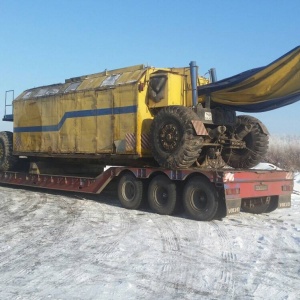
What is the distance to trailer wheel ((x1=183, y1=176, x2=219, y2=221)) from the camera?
396 inches

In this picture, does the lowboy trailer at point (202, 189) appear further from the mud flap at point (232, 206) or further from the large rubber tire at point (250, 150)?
the large rubber tire at point (250, 150)

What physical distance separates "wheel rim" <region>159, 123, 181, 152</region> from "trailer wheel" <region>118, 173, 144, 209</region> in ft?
4.89

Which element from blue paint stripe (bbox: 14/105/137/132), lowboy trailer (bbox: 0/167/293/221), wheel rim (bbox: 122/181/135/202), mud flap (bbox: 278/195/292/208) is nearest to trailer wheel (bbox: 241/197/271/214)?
lowboy trailer (bbox: 0/167/293/221)

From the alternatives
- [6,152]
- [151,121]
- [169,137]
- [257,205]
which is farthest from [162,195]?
[6,152]

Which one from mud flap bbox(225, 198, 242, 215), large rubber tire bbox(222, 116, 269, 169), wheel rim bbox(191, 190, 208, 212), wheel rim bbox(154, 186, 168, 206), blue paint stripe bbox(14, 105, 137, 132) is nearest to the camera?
mud flap bbox(225, 198, 242, 215)

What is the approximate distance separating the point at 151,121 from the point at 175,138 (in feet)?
4.80

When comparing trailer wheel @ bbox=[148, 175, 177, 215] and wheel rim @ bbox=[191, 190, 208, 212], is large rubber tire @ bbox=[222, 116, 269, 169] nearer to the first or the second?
trailer wheel @ bbox=[148, 175, 177, 215]

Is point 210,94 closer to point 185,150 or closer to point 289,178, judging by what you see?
point 185,150

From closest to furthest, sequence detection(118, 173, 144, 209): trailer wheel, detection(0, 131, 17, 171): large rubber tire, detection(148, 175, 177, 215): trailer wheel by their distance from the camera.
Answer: detection(148, 175, 177, 215): trailer wheel < detection(118, 173, 144, 209): trailer wheel < detection(0, 131, 17, 171): large rubber tire

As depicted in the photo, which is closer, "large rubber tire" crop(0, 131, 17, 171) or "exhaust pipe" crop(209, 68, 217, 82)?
"exhaust pipe" crop(209, 68, 217, 82)

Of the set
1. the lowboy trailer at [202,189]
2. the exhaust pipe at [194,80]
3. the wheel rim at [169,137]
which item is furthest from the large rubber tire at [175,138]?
the exhaust pipe at [194,80]

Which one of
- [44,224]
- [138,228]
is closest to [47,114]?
[44,224]

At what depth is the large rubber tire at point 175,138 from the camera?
10.5 metres

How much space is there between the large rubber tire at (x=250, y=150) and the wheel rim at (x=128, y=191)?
2.61 metres
